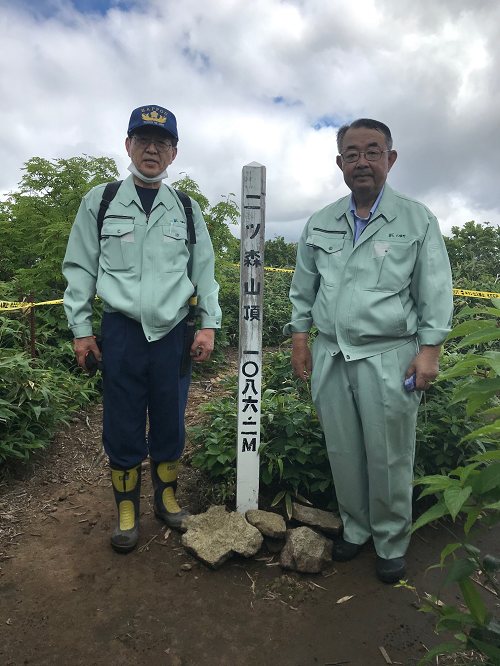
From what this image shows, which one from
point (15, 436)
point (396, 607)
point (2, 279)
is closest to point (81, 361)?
point (15, 436)

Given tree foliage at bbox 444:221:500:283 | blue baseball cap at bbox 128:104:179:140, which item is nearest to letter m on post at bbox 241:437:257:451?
blue baseball cap at bbox 128:104:179:140

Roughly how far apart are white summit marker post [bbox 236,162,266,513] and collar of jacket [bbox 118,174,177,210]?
0.44m

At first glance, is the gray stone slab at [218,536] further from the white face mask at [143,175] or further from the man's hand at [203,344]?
the white face mask at [143,175]

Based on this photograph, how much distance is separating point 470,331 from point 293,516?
211 centimetres

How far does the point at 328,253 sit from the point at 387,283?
384mm

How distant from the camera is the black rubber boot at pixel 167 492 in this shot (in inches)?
124

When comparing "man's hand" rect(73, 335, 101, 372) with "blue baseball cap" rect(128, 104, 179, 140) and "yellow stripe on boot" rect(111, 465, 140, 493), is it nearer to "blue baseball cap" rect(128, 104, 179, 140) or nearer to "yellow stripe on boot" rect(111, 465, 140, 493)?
"yellow stripe on boot" rect(111, 465, 140, 493)

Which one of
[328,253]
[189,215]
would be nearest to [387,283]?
[328,253]

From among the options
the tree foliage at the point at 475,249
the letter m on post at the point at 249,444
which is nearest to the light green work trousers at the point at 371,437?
the letter m on post at the point at 249,444

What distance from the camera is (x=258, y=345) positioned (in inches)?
121

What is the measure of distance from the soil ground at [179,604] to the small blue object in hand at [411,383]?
3.54 ft

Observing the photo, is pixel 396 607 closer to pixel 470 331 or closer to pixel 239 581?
pixel 239 581

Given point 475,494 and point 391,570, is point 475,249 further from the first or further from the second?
point 475,494

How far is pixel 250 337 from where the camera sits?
3078 millimetres
